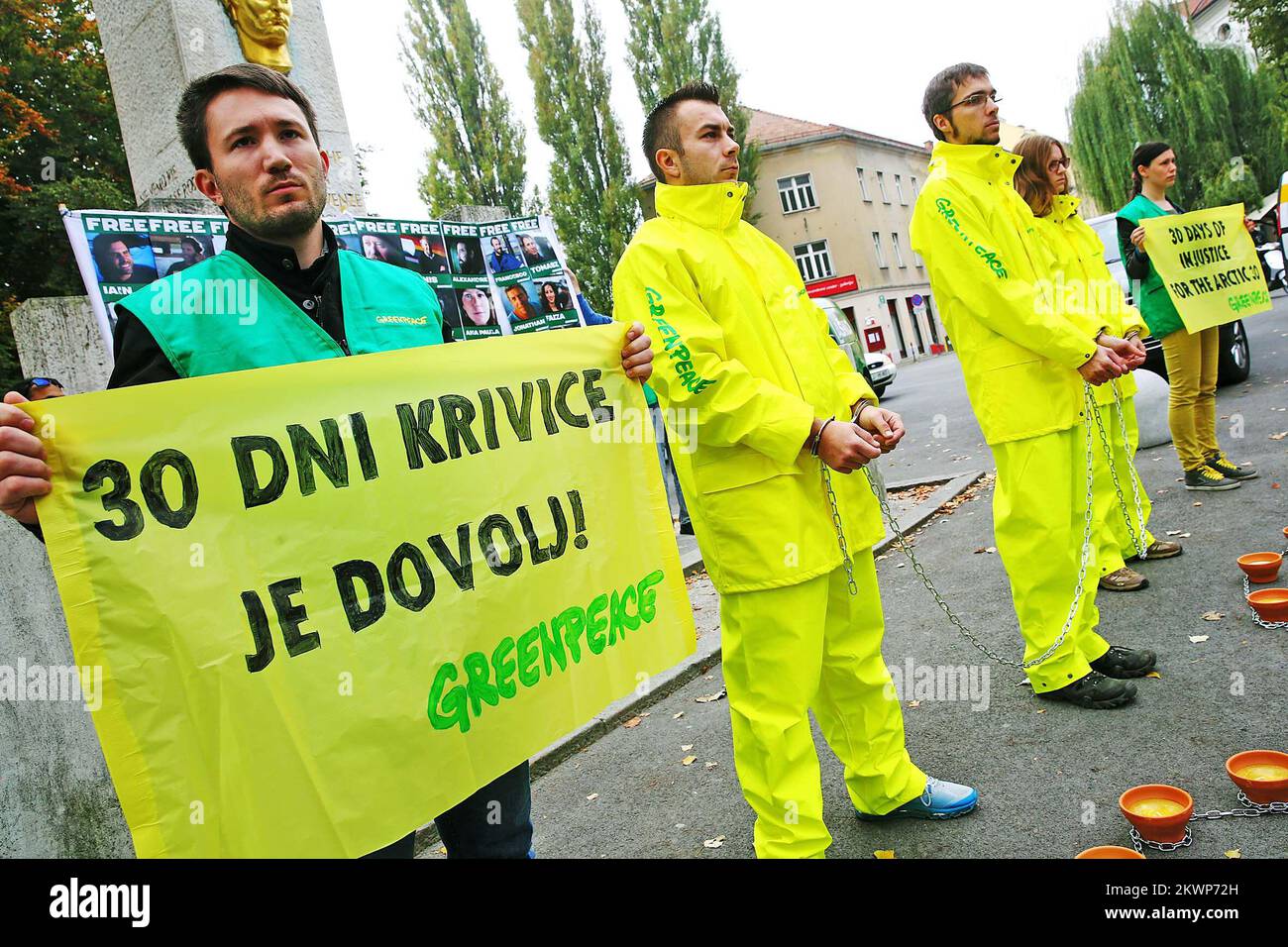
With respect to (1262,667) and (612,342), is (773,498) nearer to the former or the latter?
(612,342)

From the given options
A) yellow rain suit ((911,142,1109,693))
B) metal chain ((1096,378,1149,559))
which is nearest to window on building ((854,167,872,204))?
metal chain ((1096,378,1149,559))

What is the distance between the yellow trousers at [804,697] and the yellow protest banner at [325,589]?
440 mm

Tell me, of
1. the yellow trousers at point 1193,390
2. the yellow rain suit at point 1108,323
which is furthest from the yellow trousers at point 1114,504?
the yellow trousers at point 1193,390

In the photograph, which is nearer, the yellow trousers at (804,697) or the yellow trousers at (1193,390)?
the yellow trousers at (804,697)

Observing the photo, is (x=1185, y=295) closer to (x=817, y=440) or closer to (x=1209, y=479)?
(x=1209, y=479)

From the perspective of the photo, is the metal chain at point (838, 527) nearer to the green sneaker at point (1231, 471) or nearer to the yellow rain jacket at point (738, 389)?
the yellow rain jacket at point (738, 389)

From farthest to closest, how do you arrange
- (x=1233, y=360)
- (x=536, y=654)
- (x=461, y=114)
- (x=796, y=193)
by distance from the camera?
(x=796, y=193) < (x=461, y=114) < (x=1233, y=360) < (x=536, y=654)

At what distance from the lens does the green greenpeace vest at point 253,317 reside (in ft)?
5.88

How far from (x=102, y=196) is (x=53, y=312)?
17826mm

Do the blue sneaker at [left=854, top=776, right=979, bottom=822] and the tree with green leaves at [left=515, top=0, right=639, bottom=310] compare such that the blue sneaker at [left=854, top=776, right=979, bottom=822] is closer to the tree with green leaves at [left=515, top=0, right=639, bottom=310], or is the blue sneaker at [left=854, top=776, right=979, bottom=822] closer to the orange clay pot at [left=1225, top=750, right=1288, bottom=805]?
the orange clay pot at [left=1225, top=750, right=1288, bottom=805]

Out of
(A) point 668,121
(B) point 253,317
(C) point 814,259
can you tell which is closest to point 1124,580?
(A) point 668,121

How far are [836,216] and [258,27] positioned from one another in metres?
44.6
